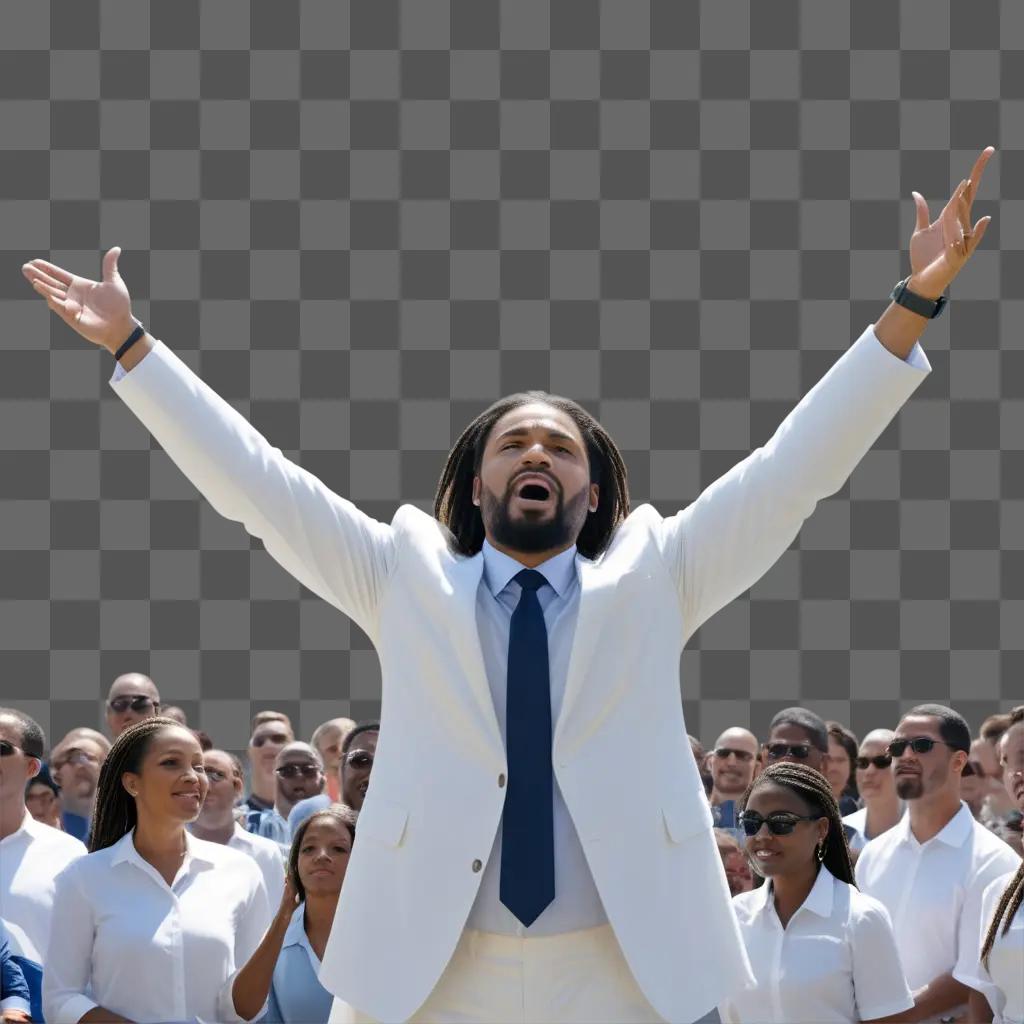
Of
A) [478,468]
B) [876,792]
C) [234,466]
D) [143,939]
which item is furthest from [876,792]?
[234,466]

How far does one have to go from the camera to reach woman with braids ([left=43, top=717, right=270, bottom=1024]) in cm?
462

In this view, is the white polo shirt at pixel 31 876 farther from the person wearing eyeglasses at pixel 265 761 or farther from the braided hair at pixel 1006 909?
the braided hair at pixel 1006 909

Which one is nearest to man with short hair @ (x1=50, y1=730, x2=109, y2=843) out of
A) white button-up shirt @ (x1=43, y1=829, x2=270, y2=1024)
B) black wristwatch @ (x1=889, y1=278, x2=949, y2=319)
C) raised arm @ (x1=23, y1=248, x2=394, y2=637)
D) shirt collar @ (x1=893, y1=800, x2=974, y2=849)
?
white button-up shirt @ (x1=43, y1=829, x2=270, y2=1024)

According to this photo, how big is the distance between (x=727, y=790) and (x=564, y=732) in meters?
4.48

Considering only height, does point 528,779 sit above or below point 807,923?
above

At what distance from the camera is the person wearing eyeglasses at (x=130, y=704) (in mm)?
7141

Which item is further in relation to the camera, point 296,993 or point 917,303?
point 296,993

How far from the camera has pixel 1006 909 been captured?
4.88 meters

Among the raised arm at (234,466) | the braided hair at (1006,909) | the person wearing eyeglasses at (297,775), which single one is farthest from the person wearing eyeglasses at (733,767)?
the raised arm at (234,466)

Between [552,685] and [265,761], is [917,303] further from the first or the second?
[265,761]

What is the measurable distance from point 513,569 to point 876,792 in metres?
3.88

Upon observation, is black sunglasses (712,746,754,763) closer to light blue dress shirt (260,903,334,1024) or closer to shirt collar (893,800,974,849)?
shirt collar (893,800,974,849)

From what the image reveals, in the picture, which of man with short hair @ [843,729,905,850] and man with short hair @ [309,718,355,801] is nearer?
man with short hair @ [843,729,905,850]

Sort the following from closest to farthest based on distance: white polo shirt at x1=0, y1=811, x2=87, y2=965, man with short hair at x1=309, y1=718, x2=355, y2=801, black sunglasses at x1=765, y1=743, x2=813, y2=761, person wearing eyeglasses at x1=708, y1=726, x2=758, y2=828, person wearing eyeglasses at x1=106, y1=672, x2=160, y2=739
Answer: white polo shirt at x1=0, y1=811, x2=87, y2=965
black sunglasses at x1=765, y1=743, x2=813, y2=761
person wearing eyeglasses at x1=106, y1=672, x2=160, y2=739
person wearing eyeglasses at x1=708, y1=726, x2=758, y2=828
man with short hair at x1=309, y1=718, x2=355, y2=801
